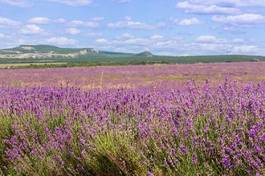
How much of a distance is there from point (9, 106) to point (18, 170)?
1.98 m

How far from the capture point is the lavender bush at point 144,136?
3398 mm

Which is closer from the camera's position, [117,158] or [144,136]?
[117,158]

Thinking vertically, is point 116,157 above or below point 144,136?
below

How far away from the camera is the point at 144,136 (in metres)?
4.09

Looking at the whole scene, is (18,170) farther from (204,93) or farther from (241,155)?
(241,155)

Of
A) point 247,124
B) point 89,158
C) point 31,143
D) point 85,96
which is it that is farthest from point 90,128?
point 85,96

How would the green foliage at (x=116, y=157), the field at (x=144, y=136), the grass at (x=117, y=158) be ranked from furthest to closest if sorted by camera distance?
the green foliage at (x=116, y=157) → the grass at (x=117, y=158) → the field at (x=144, y=136)

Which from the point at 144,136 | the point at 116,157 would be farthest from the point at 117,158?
the point at 144,136

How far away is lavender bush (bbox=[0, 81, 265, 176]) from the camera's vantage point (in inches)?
134

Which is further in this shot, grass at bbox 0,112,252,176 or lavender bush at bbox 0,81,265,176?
grass at bbox 0,112,252,176

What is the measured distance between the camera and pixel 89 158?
421 centimetres

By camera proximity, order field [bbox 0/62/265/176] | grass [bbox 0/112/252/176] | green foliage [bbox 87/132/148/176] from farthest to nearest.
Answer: green foliage [bbox 87/132/148/176] → grass [bbox 0/112/252/176] → field [bbox 0/62/265/176]

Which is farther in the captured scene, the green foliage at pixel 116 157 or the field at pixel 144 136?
the green foliage at pixel 116 157

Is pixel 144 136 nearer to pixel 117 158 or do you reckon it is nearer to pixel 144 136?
pixel 144 136
